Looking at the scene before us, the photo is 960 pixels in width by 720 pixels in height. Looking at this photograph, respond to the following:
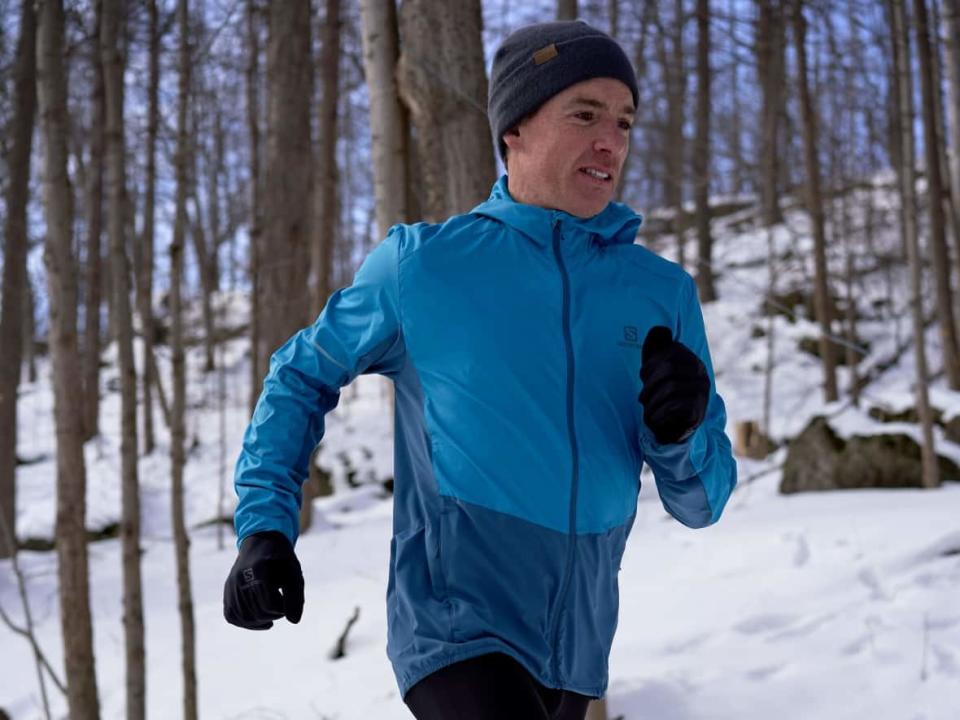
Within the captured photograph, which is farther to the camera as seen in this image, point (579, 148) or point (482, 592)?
point (579, 148)

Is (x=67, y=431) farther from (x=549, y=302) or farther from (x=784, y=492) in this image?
(x=784, y=492)

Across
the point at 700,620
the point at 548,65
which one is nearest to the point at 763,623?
the point at 700,620

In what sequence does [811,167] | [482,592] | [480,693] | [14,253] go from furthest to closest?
[811,167] < [14,253] < [482,592] < [480,693]

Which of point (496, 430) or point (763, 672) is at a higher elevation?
point (496, 430)

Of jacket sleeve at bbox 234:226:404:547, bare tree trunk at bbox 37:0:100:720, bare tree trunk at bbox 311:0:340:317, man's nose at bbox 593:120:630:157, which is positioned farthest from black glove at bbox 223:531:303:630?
bare tree trunk at bbox 311:0:340:317

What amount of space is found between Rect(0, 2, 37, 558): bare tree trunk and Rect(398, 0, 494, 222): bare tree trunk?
7.97 metres

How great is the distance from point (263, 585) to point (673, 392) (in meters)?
0.72

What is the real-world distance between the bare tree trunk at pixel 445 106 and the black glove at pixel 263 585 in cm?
190

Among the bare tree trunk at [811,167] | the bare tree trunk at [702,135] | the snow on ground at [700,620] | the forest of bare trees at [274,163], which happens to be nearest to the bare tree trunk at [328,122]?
the forest of bare trees at [274,163]

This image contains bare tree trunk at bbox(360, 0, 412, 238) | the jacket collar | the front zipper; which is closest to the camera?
the front zipper

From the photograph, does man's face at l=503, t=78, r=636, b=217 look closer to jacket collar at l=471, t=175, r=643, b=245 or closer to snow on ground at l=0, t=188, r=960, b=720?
jacket collar at l=471, t=175, r=643, b=245

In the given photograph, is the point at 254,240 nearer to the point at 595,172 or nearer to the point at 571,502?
the point at 595,172

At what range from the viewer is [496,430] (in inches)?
65.0

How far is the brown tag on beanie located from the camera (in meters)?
1.84
